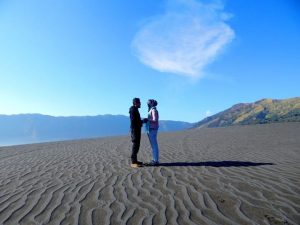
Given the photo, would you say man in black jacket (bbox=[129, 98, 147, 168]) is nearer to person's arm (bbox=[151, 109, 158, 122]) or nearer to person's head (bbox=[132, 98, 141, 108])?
person's head (bbox=[132, 98, 141, 108])

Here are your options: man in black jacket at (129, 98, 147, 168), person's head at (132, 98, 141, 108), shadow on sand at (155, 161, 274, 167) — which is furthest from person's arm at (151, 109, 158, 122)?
shadow on sand at (155, 161, 274, 167)

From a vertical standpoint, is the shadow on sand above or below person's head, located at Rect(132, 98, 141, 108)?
below

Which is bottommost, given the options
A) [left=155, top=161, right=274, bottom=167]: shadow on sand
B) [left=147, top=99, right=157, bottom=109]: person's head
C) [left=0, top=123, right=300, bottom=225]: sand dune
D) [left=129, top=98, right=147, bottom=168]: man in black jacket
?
[left=0, top=123, right=300, bottom=225]: sand dune

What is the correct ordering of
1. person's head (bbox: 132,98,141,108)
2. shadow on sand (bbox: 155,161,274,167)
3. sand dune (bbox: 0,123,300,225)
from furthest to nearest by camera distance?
person's head (bbox: 132,98,141,108) → shadow on sand (bbox: 155,161,274,167) → sand dune (bbox: 0,123,300,225)

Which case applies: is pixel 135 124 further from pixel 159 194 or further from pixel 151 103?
pixel 159 194

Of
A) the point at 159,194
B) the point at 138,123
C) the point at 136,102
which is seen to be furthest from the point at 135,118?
the point at 159,194

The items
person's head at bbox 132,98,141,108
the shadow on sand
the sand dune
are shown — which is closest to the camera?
the sand dune

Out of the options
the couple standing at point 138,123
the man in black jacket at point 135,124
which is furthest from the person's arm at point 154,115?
the man in black jacket at point 135,124

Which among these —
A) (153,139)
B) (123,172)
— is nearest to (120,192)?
(123,172)

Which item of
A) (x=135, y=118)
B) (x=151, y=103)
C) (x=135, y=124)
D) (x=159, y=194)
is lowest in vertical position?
(x=159, y=194)

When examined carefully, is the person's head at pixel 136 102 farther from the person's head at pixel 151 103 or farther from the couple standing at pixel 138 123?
the person's head at pixel 151 103

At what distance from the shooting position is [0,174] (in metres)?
11.2

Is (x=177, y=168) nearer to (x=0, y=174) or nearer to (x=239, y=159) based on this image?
(x=239, y=159)

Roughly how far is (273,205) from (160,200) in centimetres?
202
